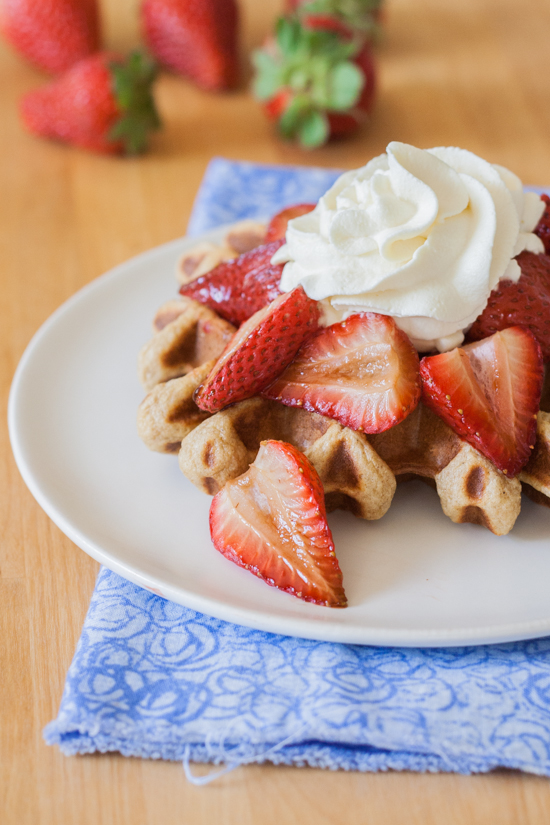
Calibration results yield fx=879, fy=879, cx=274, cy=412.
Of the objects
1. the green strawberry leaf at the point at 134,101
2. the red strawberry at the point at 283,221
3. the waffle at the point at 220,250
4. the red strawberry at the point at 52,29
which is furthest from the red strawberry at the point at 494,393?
the red strawberry at the point at 52,29

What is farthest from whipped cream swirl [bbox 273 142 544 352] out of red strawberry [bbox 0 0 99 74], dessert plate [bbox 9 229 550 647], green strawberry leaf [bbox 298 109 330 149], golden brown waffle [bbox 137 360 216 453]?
red strawberry [bbox 0 0 99 74]

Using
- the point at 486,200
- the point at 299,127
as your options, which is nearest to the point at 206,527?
the point at 486,200

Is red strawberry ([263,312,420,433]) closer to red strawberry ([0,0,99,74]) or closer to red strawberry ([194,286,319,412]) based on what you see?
red strawberry ([194,286,319,412])

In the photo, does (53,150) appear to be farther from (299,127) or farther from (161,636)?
(161,636)

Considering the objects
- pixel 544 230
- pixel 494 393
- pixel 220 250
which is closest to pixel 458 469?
pixel 494 393

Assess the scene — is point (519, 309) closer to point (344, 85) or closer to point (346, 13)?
point (344, 85)

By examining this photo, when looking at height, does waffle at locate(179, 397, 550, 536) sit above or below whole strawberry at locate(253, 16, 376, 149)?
below
